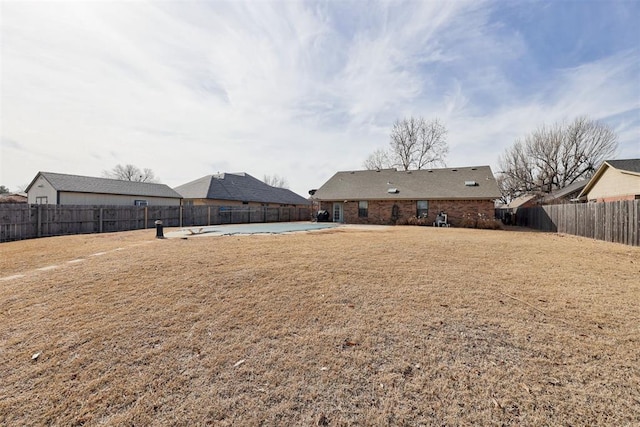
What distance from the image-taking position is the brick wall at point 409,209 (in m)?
19.5

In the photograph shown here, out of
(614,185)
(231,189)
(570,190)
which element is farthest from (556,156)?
(231,189)

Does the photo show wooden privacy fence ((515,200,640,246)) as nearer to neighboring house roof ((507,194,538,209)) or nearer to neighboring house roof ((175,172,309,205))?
Answer: neighboring house roof ((507,194,538,209))

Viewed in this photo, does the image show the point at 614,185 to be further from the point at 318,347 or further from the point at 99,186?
the point at 99,186

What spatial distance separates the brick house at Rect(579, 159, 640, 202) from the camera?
14.8m

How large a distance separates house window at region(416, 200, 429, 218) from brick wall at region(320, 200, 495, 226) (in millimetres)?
213

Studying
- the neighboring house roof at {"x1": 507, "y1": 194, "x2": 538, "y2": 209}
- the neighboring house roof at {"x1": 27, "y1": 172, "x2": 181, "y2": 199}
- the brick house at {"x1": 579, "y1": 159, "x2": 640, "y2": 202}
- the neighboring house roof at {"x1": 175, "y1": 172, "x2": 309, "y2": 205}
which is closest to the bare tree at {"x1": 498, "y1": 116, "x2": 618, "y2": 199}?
the neighboring house roof at {"x1": 507, "y1": 194, "x2": 538, "y2": 209}

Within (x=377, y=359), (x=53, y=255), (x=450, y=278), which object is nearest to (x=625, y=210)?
(x=450, y=278)

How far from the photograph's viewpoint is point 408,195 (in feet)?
69.9

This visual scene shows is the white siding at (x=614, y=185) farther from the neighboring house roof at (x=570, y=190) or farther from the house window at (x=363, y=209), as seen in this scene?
the house window at (x=363, y=209)

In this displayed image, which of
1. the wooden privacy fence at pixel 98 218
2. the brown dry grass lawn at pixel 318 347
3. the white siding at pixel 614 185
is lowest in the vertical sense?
the brown dry grass lawn at pixel 318 347

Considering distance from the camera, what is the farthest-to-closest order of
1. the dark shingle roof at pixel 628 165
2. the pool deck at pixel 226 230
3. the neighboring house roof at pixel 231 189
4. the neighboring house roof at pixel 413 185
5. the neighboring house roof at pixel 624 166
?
the neighboring house roof at pixel 231 189
the neighboring house roof at pixel 413 185
the dark shingle roof at pixel 628 165
the neighboring house roof at pixel 624 166
the pool deck at pixel 226 230

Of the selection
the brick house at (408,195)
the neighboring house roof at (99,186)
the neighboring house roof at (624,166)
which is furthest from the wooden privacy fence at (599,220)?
the neighboring house roof at (99,186)

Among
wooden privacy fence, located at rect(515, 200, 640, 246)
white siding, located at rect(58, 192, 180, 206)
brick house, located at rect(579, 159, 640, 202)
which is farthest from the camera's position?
white siding, located at rect(58, 192, 180, 206)

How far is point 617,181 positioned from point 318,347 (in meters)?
22.1
